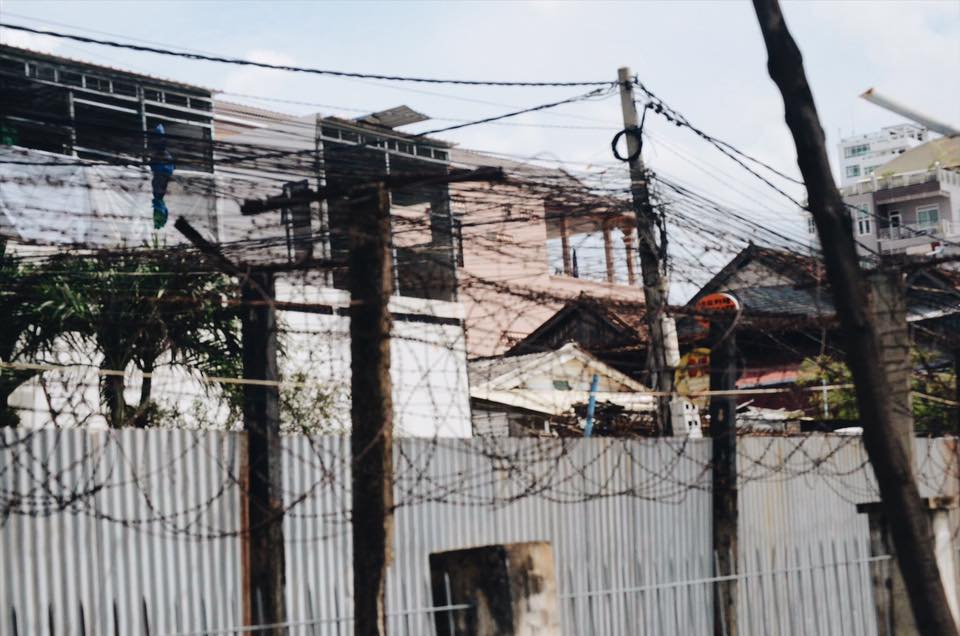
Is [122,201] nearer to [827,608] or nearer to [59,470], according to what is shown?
[827,608]

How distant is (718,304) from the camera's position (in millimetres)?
12711

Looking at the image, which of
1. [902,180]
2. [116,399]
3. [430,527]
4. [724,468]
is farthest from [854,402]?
[902,180]

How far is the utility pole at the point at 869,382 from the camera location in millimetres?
7453

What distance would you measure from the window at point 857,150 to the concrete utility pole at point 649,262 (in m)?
99.2

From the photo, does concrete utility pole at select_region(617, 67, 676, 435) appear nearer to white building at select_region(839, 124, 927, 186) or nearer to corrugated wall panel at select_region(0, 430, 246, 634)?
corrugated wall panel at select_region(0, 430, 246, 634)

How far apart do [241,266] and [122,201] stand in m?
14.2

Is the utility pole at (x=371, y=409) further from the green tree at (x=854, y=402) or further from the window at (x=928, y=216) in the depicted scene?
the window at (x=928, y=216)

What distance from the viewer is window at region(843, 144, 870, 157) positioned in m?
110

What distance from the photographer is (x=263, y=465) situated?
311 inches

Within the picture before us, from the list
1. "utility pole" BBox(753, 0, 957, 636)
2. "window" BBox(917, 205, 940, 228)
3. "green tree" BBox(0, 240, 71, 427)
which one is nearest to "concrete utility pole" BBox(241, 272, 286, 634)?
"utility pole" BBox(753, 0, 957, 636)

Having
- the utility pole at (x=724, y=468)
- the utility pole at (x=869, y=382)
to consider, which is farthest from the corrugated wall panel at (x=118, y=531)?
the utility pole at (x=724, y=468)

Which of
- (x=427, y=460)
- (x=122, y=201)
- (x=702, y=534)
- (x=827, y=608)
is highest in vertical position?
(x=122, y=201)

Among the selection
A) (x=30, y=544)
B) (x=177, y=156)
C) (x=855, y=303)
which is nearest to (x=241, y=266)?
(x=177, y=156)

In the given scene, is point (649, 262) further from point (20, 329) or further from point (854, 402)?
point (854, 402)
